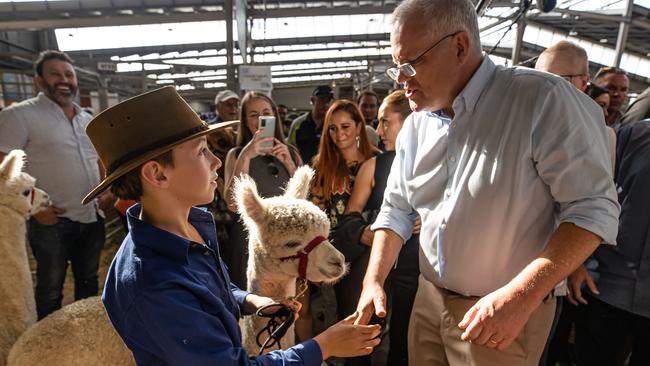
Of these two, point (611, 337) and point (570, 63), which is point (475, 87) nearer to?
point (570, 63)

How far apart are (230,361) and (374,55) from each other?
21.0m

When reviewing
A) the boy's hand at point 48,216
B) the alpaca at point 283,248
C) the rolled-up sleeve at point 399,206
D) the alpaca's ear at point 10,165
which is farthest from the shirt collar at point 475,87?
the boy's hand at point 48,216

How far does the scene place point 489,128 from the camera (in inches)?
56.2

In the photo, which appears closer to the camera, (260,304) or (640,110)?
(260,304)

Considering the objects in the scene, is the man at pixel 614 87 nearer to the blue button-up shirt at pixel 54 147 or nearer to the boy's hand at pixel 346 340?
the boy's hand at pixel 346 340

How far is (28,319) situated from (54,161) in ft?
4.36

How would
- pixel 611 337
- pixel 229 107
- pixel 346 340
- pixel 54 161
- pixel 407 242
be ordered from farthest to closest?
pixel 229 107
pixel 54 161
pixel 407 242
pixel 611 337
pixel 346 340

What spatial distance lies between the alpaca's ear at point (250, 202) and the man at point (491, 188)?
25.3 inches

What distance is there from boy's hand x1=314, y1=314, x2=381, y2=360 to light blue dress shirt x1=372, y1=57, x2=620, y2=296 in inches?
17.3

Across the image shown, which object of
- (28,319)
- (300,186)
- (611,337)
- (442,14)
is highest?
(442,14)

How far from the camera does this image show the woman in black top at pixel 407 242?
9.09ft

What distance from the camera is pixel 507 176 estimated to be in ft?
4.51

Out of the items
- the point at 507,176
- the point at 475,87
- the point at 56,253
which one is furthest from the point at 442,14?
the point at 56,253

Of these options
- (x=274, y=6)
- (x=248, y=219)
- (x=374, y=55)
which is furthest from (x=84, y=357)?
(x=374, y=55)
